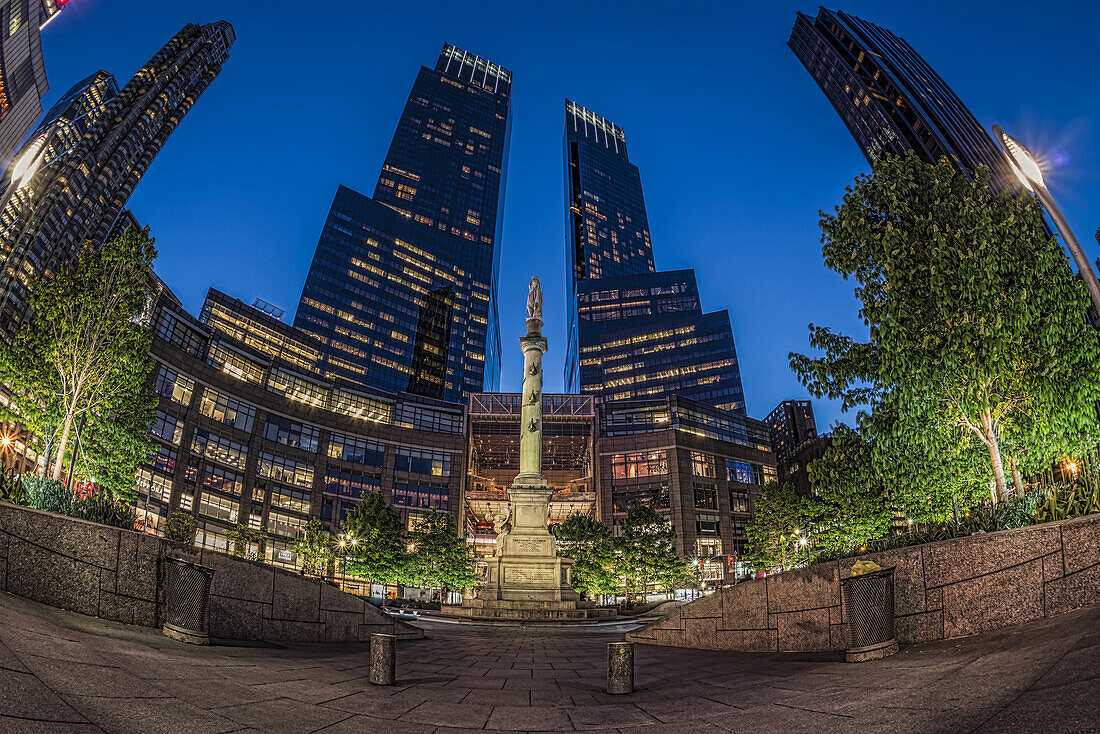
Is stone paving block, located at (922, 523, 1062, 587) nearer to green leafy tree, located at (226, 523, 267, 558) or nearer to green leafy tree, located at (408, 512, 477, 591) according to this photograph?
green leafy tree, located at (408, 512, 477, 591)

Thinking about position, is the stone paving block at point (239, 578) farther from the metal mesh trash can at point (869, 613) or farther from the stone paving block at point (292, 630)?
the metal mesh trash can at point (869, 613)

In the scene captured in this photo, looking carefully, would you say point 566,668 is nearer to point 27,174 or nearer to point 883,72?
point 27,174

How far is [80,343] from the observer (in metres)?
21.4

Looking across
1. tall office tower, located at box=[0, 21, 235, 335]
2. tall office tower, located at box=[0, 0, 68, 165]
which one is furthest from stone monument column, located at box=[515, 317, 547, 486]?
tall office tower, located at box=[0, 21, 235, 335]

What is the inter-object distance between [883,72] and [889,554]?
94.1 metres

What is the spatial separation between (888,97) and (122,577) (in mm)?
100490

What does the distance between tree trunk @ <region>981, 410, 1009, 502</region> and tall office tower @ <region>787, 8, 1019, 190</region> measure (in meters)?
66.4

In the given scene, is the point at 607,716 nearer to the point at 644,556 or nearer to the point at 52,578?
the point at 52,578

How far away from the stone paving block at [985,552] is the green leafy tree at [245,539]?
67.4m

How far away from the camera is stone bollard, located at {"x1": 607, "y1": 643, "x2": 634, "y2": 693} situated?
325 inches

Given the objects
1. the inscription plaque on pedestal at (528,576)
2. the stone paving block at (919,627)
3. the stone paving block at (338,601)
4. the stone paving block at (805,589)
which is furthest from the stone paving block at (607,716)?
the inscription plaque on pedestal at (528,576)

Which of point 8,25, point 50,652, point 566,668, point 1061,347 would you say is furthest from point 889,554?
point 8,25

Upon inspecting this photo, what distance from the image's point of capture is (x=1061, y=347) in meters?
13.3

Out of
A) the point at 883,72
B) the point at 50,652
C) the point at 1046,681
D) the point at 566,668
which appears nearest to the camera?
the point at 1046,681
